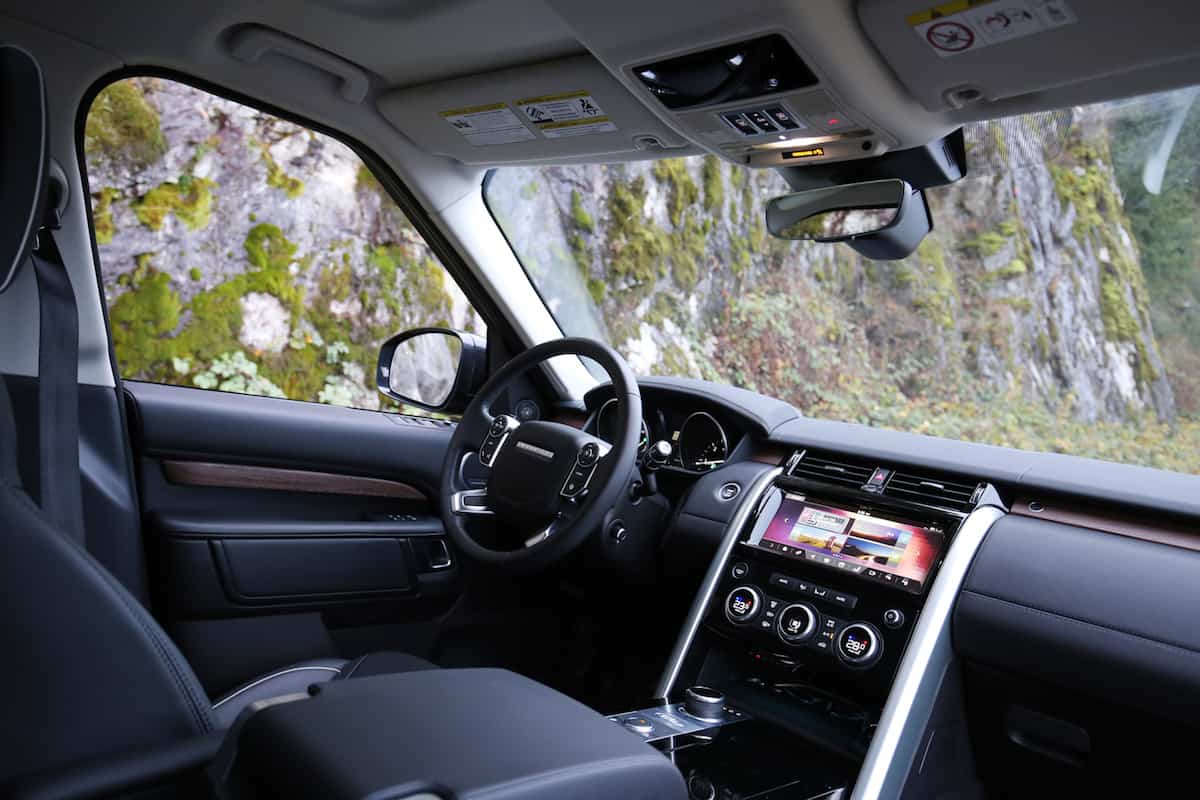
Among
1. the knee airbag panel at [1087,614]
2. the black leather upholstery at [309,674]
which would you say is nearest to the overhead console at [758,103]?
the knee airbag panel at [1087,614]

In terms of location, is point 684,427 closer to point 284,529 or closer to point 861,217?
point 861,217

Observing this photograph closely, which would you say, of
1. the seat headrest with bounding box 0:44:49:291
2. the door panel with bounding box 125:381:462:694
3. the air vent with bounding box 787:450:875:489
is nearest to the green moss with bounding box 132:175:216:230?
the door panel with bounding box 125:381:462:694

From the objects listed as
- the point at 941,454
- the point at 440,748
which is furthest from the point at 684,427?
the point at 440,748

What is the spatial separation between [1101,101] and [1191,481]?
2.46 feet

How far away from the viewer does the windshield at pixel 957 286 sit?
1904 millimetres

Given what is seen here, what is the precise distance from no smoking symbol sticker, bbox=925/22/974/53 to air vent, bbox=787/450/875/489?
3.01 ft

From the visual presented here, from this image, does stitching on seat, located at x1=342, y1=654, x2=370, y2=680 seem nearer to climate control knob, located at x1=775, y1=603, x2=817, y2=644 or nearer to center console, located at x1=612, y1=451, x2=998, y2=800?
→ center console, located at x1=612, y1=451, x2=998, y2=800

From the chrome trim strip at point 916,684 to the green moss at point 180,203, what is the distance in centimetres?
340

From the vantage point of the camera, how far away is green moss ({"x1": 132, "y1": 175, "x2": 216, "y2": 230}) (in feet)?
12.5

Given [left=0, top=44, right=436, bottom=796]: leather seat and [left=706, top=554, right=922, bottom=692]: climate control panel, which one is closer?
[left=0, top=44, right=436, bottom=796]: leather seat

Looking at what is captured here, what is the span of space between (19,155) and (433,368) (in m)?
1.82

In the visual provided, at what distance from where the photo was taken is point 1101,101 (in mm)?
1678

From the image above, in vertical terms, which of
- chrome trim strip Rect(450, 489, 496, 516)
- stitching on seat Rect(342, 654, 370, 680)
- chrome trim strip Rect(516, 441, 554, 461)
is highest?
chrome trim strip Rect(516, 441, 554, 461)

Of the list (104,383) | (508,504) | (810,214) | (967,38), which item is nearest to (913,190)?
(810,214)
